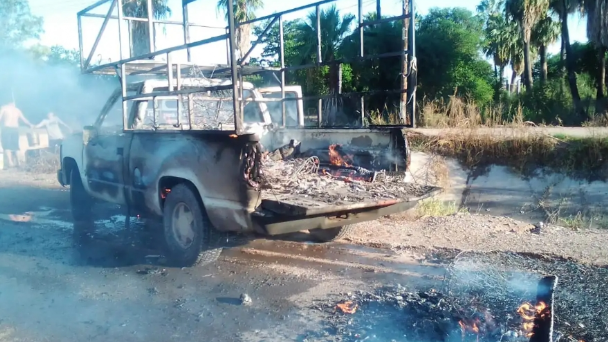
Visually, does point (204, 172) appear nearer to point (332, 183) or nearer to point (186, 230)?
point (186, 230)

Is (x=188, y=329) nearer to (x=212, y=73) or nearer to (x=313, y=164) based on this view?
(x=313, y=164)

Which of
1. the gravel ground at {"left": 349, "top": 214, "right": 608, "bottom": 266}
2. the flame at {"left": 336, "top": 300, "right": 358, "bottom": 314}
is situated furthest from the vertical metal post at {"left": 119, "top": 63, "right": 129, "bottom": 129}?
the flame at {"left": 336, "top": 300, "right": 358, "bottom": 314}

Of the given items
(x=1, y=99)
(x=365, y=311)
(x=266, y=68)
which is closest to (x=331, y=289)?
(x=365, y=311)

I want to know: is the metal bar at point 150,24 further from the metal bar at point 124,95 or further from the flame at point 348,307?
the flame at point 348,307

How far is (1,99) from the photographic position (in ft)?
76.0

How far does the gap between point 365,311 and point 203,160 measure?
6.95ft

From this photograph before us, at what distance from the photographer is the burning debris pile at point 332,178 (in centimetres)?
514

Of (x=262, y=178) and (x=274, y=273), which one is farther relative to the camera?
(x=274, y=273)

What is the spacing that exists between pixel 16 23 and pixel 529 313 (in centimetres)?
3113

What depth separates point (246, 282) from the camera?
17.5ft

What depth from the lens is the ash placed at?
5094 millimetres

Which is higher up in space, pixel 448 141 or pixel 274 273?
pixel 448 141

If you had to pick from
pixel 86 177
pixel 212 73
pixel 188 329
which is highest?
pixel 212 73

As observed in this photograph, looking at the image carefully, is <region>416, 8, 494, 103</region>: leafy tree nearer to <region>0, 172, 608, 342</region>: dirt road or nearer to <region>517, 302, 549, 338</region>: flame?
<region>0, 172, 608, 342</region>: dirt road
